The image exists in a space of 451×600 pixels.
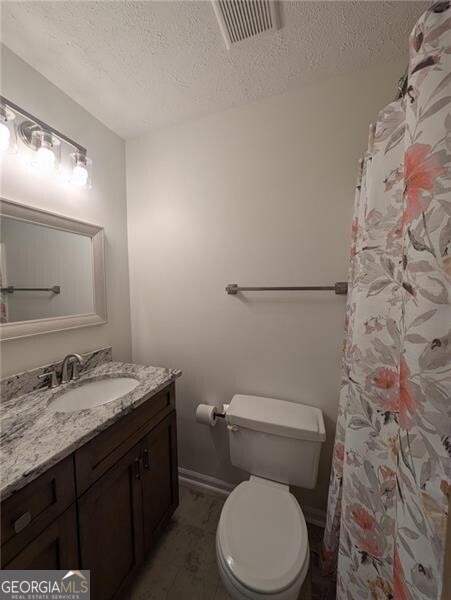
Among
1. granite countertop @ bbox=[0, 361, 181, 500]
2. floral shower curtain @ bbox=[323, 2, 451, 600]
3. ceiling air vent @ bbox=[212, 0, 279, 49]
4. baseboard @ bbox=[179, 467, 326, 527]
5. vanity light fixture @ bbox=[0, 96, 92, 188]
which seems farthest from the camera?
baseboard @ bbox=[179, 467, 326, 527]

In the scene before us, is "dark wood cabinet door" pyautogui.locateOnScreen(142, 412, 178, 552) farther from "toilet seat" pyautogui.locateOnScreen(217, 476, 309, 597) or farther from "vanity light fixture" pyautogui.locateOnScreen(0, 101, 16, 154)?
"vanity light fixture" pyautogui.locateOnScreen(0, 101, 16, 154)

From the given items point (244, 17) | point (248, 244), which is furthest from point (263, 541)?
point (244, 17)

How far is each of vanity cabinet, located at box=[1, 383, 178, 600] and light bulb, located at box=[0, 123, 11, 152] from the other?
3.96 feet

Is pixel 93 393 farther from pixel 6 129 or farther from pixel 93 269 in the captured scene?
pixel 6 129

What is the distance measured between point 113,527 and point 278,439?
0.77 meters

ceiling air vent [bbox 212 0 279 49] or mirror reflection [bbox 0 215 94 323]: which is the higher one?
ceiling air vent [bbox 212 0 279 49]

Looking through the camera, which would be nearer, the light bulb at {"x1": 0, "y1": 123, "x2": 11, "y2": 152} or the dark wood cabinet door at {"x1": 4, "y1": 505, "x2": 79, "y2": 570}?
the dark wood cabinet door at {"x1": 4, "y1": 505, "x2": 79, "y2": 570}

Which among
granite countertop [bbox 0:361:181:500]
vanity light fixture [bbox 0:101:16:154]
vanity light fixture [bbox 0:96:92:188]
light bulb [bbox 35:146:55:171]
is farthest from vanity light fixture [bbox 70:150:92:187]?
granite countertop [bbox 0:361:181:500]

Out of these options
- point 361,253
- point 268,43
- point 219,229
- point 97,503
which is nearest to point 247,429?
point 97,503

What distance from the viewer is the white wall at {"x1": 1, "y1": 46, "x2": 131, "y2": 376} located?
0.99 metres

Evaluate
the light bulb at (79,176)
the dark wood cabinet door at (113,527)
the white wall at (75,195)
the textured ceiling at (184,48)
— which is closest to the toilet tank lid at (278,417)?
the dark wood cabinet door at (113,527)

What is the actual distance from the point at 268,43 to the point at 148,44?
0.52m

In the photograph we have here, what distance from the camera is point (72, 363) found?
1.17m

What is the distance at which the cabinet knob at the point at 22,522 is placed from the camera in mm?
567
